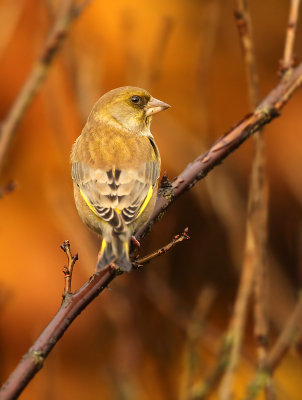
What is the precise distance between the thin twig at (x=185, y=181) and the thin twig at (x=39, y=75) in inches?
42.2

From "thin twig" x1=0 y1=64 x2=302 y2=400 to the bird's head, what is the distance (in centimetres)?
85

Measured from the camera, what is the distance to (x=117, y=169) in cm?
313

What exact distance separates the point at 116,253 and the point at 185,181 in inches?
19.4

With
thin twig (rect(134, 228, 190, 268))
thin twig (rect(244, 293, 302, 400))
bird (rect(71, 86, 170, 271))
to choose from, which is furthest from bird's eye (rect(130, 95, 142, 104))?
thin twig (rect(134, 228, 190, 268))

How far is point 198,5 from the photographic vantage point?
744 cm

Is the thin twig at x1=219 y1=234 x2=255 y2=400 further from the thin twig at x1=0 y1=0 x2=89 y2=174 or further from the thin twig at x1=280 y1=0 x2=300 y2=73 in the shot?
the thin twig at x1=0 y1=0 x2=89 y2=174

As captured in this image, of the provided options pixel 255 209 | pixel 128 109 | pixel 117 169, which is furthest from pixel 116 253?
pixel 128 109

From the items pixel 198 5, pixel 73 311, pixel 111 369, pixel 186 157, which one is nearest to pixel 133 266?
pixel 73 311

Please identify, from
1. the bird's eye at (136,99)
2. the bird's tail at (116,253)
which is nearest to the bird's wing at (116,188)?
the bird's tail at (116,253)

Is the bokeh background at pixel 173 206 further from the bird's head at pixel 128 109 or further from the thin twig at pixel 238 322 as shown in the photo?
the thin twig at pixel 238 322

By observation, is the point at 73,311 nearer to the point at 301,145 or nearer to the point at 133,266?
the point at 133,266

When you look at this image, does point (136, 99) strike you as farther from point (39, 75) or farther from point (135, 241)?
point (135, 241)

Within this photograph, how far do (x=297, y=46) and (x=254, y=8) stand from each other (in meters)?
0.76

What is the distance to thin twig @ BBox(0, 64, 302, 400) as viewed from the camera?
2.01 metres
